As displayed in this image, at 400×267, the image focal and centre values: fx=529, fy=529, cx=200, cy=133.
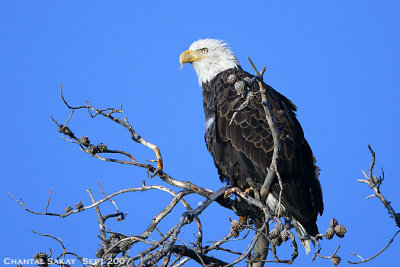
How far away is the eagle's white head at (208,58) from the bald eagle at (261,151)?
59cm

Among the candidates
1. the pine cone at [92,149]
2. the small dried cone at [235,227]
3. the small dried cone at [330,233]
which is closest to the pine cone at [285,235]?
the small dried cone at [330,233]

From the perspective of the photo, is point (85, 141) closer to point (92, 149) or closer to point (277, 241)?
point (92, 149)

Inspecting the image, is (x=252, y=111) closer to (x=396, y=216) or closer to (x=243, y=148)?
(x=243, y=148)

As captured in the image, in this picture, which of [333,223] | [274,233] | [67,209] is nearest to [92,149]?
[67,209]

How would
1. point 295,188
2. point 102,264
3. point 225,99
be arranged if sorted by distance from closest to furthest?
point 102,264, point 295,188, point 225,99

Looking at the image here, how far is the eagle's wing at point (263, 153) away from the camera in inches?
214

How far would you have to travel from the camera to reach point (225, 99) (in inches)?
229

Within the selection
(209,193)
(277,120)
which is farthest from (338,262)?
(277,120)

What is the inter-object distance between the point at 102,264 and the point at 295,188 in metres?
Answer: 2.39

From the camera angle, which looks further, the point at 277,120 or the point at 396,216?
the point at 277,120

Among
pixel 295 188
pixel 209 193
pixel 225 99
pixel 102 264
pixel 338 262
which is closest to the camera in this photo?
pixel 338 262

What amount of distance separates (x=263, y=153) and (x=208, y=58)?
1.91 m

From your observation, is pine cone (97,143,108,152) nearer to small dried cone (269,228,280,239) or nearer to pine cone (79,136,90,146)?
pine cone (79,136,90,146)

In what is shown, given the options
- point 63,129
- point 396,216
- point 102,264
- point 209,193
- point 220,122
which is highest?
point 220,122
